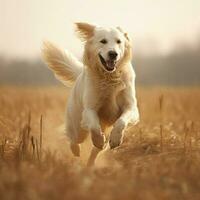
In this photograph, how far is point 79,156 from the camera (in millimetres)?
8406

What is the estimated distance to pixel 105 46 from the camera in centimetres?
709

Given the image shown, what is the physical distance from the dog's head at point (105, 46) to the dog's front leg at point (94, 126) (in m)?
0.53

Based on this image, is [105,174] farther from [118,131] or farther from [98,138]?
[98,138]

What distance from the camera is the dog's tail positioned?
8828mm

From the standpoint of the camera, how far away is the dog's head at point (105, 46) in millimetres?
7004

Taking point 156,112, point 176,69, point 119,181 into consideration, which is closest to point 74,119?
point 119,181

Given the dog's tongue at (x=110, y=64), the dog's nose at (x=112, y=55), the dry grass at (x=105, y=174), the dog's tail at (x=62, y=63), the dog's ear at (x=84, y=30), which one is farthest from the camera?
the dog's tail at (x=62, y=63)

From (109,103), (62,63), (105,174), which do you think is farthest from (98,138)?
(62,63)

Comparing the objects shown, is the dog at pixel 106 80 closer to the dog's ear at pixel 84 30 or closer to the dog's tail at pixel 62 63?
the dog's ear at pixel 84 30

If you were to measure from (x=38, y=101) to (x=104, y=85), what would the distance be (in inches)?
356

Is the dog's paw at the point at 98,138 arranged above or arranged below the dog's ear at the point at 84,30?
below

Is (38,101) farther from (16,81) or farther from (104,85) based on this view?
(104,85)

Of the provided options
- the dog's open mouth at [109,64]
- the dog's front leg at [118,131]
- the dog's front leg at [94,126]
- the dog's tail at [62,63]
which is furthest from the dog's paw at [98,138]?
the dog's tail at [62,63]

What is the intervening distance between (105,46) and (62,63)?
6.36ft
